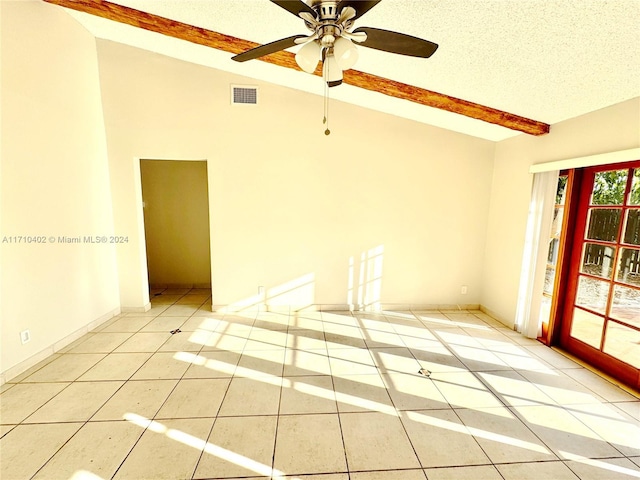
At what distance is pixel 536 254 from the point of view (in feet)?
10.7

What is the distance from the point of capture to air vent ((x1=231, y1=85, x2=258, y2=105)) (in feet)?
11.9

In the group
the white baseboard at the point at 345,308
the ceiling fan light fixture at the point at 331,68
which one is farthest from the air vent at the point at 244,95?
the white baseboard at the point at 345,308

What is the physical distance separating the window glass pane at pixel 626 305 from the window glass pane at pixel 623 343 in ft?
0.27

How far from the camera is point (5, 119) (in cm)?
239

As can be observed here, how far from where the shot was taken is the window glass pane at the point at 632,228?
2.48 meters

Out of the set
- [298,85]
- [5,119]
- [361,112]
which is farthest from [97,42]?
[361,112]

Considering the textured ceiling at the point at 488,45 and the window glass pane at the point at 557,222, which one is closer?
the textured ceiling at the point at 488,45

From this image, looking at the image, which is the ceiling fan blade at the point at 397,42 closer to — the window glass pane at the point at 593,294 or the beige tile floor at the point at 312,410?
the beige tile floor at the point at 312,410

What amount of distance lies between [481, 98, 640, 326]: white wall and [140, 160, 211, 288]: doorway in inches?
183

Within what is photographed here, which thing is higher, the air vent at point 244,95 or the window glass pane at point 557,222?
the air vent at point 244,95

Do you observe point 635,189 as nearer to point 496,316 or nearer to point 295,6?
point 496,316

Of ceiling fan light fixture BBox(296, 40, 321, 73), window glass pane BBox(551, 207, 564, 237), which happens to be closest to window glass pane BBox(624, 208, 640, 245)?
window glass pane BBox(551, 207, 564, 237)

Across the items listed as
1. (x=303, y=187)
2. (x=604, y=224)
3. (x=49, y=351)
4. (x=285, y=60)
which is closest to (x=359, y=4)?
(x=285, y=60)

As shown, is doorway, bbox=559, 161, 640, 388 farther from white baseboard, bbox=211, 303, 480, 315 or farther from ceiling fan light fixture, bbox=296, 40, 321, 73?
ceiling fan light fixture, bbox=296, 40, 321, 73
